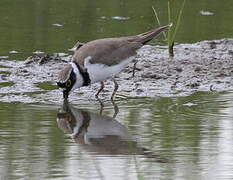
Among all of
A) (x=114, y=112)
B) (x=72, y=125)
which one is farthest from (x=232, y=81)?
(x=72, y=125)

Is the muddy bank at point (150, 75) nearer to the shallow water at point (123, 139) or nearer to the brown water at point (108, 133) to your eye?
the brown water at point (108, 133)

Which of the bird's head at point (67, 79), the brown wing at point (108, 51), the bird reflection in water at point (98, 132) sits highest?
the brown wing at point (108, 51)

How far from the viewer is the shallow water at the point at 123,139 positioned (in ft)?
23.0

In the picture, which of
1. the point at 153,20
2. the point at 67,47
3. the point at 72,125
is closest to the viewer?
the point at 72,125

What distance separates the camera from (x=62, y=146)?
25.7 ft

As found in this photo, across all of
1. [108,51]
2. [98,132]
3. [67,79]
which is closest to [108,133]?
[98,132]

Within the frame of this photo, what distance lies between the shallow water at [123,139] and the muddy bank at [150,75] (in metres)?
0.40

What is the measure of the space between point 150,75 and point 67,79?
158cm

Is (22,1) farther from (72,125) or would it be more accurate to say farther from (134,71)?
(72,125)

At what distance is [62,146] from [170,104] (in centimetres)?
212

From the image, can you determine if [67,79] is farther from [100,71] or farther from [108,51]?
[108,51]

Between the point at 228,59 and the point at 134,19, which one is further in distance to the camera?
the point at 134,19

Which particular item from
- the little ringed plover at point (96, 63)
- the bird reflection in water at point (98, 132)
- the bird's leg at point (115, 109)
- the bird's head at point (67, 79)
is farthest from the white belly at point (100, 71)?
the bird reflection in water at point (98, 132)

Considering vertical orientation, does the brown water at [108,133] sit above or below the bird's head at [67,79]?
below
